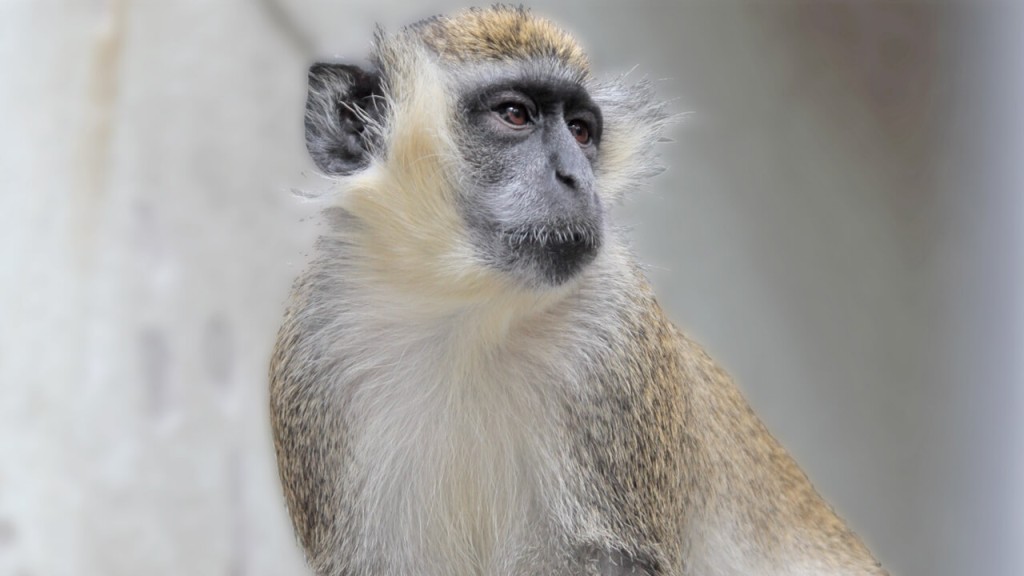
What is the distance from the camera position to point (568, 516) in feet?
7.72

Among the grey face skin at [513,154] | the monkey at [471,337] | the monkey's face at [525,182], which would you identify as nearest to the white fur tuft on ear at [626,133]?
the monkey at [471,337]

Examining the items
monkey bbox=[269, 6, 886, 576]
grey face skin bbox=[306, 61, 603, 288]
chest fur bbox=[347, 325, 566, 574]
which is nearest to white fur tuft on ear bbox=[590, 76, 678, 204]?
monkey bbox=[269, 6, 886, 576]

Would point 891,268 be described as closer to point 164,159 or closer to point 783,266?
point 783,266

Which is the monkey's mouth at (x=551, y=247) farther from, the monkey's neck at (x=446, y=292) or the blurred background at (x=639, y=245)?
the blurred background at (x=639, y=245)

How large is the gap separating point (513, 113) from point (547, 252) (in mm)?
321

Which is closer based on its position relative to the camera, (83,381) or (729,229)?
(83,381)

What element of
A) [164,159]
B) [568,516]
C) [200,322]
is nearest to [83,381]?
[200,322]

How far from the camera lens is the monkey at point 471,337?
2268mm

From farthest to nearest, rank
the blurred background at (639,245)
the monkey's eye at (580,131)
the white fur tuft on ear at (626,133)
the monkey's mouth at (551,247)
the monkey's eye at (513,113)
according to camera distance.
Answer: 1. the blurred background at (639,245)
2. the white fur tuft on ear at (626,133)
3. the monkey's eye at (580,131)
4. the monkey's eye at (513,113)
5. the monkey's mouth at (551,247)

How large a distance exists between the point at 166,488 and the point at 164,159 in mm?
1086

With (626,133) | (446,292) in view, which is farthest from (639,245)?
(446,292)

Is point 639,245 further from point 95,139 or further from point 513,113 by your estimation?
point 513,113

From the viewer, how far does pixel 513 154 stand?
7.41 ft

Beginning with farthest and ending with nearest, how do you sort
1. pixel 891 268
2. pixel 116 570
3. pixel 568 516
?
1. pixel 891 268
2. pixel 116 570
3. pixel 568 516
